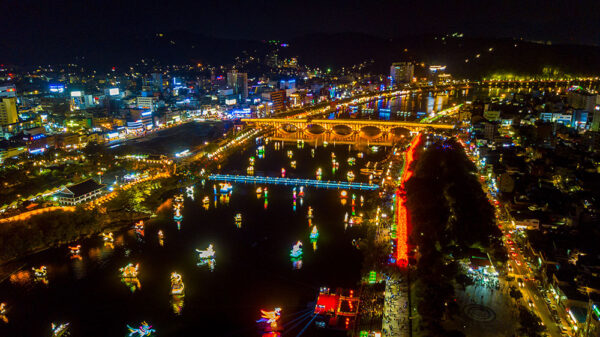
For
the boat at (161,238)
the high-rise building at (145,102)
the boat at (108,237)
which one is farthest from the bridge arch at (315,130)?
the boat at (108,237)

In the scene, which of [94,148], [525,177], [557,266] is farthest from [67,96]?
[557,266]

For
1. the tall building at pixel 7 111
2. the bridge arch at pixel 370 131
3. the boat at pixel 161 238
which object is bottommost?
the boat at pixel 161 238

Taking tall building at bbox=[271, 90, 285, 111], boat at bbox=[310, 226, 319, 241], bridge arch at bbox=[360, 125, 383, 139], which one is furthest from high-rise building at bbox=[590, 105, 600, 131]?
tall building at bbox=[271, 90, 285, 111]

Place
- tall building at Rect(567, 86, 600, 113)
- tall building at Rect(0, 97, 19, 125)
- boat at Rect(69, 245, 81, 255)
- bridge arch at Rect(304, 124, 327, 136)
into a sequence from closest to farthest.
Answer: boat at Rect(69, 245, 81, 255), tall building at Rect(567, 86, 600, 113), tall building at Rect(0, 97, 19, 125), bridge arch at Rect(304, 124, 327, 136)

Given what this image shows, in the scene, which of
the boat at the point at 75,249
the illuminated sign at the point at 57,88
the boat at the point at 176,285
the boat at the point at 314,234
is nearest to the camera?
the boat at the point at 176,285

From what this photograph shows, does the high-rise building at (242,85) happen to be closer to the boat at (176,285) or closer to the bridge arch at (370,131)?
the bridge arch at (370,131)

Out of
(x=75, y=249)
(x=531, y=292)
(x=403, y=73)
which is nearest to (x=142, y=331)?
(x=75, y=249)

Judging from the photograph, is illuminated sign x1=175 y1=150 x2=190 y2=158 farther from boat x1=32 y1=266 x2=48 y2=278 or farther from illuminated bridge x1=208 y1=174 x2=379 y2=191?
boat x1=32 y1=266 x2=48 y2=278

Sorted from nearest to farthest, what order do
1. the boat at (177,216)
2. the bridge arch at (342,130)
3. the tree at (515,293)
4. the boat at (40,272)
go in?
1. the tree at (515,293)
2. the boat at (40,272)
3. the boat at (177,216)
4. the bridge arch at (342,130)
